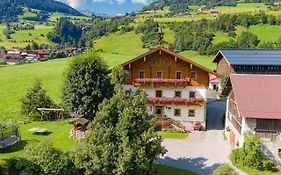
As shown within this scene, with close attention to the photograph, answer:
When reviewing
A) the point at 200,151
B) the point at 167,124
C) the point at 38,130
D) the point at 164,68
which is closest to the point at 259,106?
the point at 200,151

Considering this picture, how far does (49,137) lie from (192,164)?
1553cm

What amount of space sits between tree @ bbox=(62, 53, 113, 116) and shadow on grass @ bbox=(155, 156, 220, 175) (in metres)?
11.3

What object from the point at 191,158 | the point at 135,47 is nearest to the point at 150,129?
the point at 191,158

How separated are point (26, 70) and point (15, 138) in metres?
60.5

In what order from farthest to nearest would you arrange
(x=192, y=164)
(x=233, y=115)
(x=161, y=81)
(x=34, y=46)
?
(x=34, y=46), (x=161, y=81), (x=233, y=115), (x=192, y=164)

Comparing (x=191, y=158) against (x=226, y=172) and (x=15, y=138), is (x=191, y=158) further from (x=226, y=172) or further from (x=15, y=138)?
(x=15, y=138)

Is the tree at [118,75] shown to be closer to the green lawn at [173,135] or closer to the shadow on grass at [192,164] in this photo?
the green lawn at [173,135]

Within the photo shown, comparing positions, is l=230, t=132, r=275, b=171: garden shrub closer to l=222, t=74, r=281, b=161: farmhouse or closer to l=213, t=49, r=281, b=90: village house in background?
l=222, t=74, r=281, b=161: farmhouse

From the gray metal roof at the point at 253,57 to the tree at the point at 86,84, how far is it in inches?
689

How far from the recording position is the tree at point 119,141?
997 inches

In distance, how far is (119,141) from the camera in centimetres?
2655

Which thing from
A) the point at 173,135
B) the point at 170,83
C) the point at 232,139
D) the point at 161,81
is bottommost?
the point at 173,135

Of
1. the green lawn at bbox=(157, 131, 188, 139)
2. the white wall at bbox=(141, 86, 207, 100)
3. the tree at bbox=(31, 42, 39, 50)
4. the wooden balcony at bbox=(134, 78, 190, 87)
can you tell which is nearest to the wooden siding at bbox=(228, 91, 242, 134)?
the white wall at bbox=(141, 86, 207, 100)

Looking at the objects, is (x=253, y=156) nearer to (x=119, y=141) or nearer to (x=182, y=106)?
(x=119, y=141)
